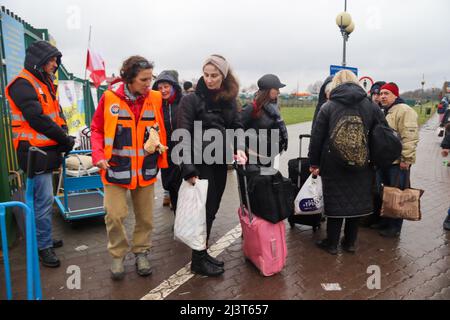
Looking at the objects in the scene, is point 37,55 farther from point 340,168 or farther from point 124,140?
point 340,168

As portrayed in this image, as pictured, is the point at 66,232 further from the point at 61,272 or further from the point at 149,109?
the point at 149,109

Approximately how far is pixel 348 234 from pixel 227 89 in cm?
212

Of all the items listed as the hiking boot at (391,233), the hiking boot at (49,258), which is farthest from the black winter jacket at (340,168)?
the hiking boot at (49,258)

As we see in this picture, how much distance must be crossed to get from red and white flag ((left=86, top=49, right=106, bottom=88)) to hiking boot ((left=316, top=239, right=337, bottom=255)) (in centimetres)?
656

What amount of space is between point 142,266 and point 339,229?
2.15 meters

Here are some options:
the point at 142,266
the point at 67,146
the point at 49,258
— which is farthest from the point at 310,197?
the point at 49,258

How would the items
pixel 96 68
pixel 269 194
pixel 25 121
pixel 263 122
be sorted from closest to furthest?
pixel 269 194 < pixel 25 121 < pixel 263 122 < pixel 96 68

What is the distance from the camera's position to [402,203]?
403 cm

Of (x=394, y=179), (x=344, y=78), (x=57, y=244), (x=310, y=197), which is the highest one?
(x=344, y=78)

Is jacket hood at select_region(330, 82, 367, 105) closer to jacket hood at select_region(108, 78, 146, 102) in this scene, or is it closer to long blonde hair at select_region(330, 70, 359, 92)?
long blonde hair at select_region(330, 70, 359, 92)

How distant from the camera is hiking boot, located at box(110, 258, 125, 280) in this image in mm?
3191

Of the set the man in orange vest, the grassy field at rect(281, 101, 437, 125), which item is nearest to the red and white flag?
the man in orange vest

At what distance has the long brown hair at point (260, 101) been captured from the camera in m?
4.09
